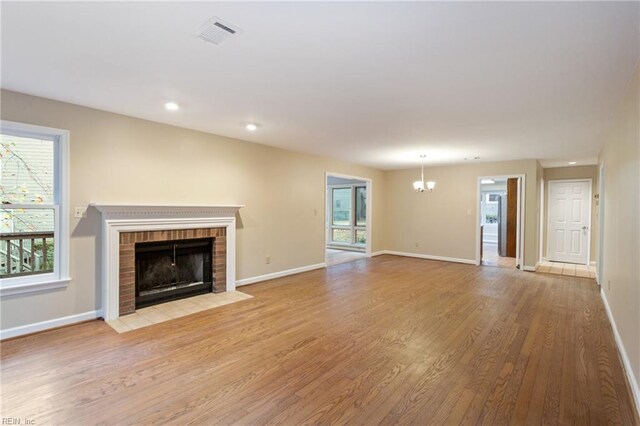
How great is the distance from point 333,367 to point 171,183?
3223mm

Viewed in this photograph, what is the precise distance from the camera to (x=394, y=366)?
8.49 ft

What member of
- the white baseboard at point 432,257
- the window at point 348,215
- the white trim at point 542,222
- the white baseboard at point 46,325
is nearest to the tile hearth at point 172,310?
the white baseboard at point 46,325

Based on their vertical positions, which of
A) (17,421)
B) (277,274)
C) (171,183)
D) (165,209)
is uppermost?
(171,183)

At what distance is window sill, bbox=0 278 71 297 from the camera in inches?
120

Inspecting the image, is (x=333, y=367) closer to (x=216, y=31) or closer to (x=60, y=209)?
(x=216, y=31)

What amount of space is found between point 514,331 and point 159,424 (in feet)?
11.1

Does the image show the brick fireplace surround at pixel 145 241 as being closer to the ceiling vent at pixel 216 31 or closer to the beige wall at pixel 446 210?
the ceiling vent at pixel 216 31

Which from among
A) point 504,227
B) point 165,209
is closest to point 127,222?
point 165,209

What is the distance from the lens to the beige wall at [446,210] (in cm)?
659

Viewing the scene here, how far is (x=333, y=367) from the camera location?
8.43 feet

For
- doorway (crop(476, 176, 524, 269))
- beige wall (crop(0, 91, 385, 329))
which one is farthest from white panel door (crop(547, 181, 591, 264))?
beige wall (crop(0, 91, 385, 329))

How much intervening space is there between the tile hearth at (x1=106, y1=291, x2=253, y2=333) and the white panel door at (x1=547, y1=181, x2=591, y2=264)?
751 cm

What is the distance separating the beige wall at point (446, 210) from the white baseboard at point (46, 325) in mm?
6920

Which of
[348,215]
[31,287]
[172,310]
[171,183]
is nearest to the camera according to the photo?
[31,287]
